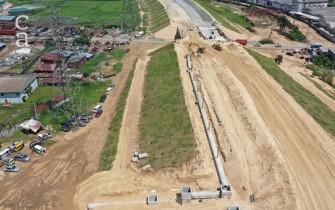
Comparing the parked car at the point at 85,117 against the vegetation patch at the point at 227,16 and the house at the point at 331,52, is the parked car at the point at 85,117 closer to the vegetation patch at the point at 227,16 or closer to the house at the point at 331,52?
the house at the point at 331,52

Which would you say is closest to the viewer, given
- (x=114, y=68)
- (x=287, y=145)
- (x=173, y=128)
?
(x=287, y=145)

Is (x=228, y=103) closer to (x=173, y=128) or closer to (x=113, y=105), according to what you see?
(x=173, y=128)

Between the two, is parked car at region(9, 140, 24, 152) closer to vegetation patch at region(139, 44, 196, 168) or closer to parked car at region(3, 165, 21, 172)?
parked car at region(3, 165, 21, 172)

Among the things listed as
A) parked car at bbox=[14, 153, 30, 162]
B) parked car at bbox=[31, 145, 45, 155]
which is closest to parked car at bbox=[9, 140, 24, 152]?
parked car at bbox=[14, 153, 30, 162]

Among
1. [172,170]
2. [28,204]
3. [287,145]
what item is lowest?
[28,204]

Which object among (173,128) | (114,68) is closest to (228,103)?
(173,128)

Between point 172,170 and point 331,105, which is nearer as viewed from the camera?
point 172,170

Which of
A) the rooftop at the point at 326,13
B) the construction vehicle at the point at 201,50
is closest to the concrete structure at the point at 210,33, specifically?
the construction vehicle at the point at 201,50
